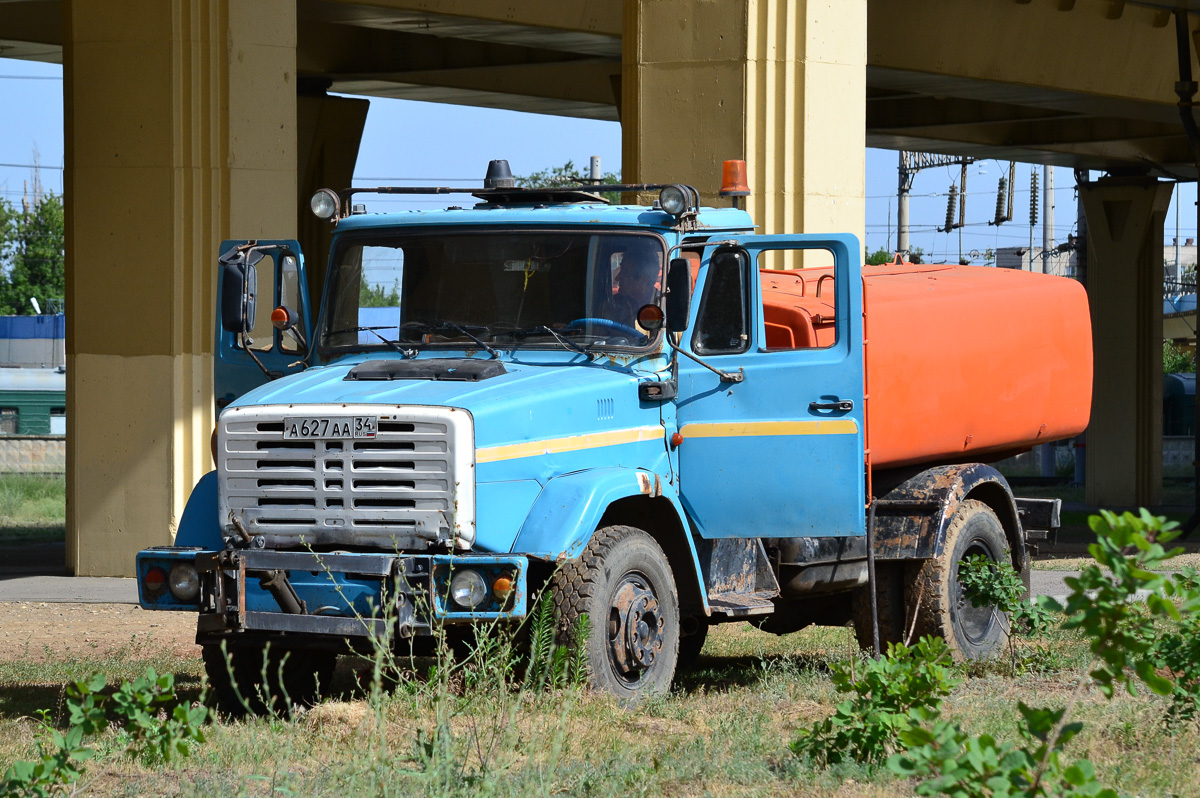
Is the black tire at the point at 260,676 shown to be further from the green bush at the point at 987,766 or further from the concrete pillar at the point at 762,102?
the concrete pillar at the point at 762,102

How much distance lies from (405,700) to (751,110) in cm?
797

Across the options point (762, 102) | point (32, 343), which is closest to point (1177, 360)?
point (32, 343)

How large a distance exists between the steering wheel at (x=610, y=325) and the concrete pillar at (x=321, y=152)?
17.5m

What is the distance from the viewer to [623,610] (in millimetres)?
7340

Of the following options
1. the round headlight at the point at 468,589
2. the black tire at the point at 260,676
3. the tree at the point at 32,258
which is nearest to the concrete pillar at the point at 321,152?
the black tire at the point at 260,676

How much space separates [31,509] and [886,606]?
2192 centimetres

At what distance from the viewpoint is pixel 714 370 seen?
790cm

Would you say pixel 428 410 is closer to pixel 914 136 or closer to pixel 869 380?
pixel 869 380

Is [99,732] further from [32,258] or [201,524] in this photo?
[32,258]

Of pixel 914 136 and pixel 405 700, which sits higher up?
pixel 914 136

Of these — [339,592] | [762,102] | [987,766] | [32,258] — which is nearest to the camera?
[987,766]

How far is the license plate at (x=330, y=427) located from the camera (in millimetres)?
6973

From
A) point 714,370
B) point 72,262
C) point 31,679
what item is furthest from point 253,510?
point 72,262

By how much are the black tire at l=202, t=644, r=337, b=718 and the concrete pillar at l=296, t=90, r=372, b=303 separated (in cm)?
1687
